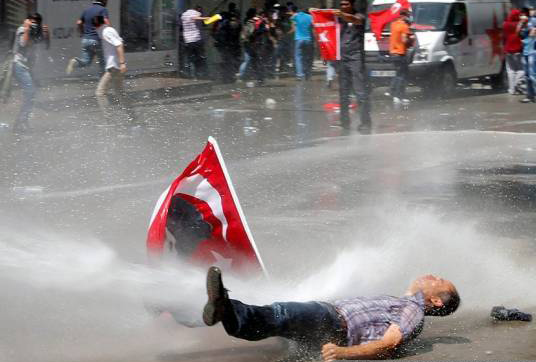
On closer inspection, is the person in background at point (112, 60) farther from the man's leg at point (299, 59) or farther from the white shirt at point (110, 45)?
the man's leg at point (299, 59)

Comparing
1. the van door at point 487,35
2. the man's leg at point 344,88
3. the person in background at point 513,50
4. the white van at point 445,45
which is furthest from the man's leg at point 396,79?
the man's leg at point 344,88

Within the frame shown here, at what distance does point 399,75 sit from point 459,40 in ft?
8.54

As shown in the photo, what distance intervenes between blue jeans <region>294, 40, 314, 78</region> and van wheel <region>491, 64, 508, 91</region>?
12.7ft

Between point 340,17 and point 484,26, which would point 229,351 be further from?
point 484,26

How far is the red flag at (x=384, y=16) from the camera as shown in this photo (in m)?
17.0

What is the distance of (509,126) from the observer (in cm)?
1403

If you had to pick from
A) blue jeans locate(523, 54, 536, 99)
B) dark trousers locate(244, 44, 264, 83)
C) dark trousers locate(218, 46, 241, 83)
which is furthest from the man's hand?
dark trousers locate(218, 46, 241, 83)

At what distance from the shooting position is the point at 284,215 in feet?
26.7

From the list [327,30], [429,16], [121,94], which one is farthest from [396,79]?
[121,94]

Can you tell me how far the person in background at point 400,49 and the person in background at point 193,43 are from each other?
463 cm

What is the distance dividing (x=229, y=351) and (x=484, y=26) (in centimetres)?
1571

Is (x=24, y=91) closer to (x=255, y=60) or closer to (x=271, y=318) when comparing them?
(x=255, y=60)

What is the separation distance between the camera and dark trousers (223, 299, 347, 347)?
433cm

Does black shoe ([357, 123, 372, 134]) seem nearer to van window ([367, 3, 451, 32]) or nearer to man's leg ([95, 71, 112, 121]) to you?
man's leg ([95, 71, 112, 121])
